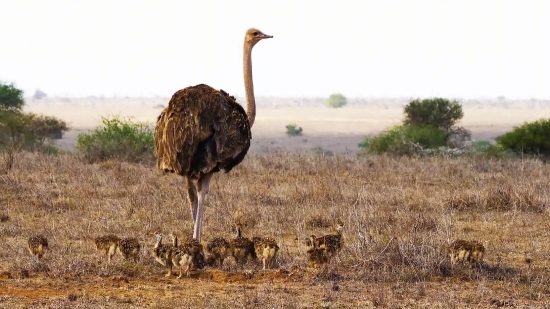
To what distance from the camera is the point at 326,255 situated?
8117 millimetres

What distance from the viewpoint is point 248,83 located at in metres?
10.4

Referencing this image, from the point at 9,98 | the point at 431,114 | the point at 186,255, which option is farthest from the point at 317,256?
the point at 9,98

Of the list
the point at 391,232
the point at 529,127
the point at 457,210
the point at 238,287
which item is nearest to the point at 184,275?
the point at 238,287

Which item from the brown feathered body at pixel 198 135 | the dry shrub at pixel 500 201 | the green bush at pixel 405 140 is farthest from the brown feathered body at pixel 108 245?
the green bush at pixel 405 140

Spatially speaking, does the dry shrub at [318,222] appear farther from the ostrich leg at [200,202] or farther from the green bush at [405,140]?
the green bush at [405,140]

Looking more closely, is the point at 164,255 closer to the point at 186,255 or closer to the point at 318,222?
the point at 186,255

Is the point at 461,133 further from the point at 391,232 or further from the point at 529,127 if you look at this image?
the point at 391,232

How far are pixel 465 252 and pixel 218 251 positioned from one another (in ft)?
6.90

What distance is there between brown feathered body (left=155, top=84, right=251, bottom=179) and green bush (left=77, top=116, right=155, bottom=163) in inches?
441

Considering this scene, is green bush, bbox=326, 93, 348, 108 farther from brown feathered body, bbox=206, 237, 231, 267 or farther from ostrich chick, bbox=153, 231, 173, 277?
ostrich chick, bbox=153, 231, 173, 277

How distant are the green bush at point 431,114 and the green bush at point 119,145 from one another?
11169mm

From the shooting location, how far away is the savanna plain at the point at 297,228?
24.7ft

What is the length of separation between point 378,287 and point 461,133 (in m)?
24.6

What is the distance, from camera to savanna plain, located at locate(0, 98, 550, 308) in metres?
7.54
